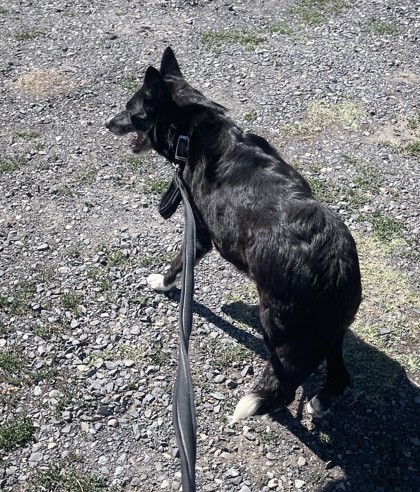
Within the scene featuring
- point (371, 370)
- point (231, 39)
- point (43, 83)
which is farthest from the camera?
point (231, 39)

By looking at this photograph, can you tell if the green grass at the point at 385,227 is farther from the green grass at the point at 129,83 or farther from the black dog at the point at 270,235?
the green grass at the point at 129,83

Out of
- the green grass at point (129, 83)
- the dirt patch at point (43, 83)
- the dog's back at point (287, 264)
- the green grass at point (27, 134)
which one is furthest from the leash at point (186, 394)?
the dirt patch at point (43, 83)

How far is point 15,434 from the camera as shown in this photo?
14.0 ft

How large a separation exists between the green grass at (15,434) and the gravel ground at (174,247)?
0.04ft

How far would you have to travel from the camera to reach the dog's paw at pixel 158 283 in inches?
211

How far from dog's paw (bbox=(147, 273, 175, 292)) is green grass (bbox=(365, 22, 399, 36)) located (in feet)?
19.5

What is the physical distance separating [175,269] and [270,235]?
1.56 meters

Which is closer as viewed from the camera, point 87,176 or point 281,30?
point 87,176

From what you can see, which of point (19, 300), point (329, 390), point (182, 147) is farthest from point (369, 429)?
point (19, 300)

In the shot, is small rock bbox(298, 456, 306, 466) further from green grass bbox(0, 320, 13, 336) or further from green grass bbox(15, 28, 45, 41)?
green grass bbox(15, 28, 45, 41)

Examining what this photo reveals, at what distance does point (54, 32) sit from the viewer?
9492 millimetres

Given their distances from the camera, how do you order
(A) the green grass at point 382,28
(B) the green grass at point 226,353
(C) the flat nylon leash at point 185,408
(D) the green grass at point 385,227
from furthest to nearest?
(A) the green grass at point 382,28 → (D) the green grass at point 385,227 → (B) the green grass at point 226,353 → (C) the flat nylon leash at point 185,408

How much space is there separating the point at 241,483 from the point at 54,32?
7.79m

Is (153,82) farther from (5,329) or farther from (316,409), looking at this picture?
(316,409)
